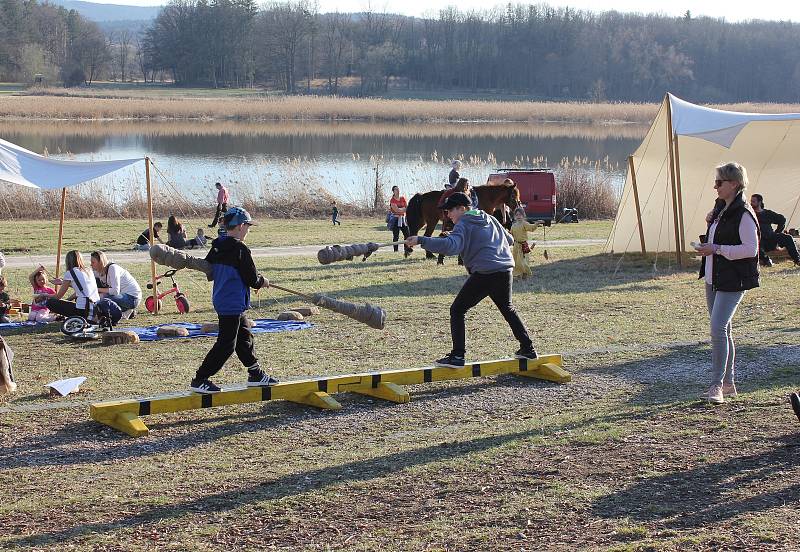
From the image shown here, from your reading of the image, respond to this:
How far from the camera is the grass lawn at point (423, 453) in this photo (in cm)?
636

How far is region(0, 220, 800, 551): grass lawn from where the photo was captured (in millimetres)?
6355

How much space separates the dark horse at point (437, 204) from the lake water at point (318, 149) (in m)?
11.4

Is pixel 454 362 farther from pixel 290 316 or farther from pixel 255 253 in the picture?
pixel 255 253

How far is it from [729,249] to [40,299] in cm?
933

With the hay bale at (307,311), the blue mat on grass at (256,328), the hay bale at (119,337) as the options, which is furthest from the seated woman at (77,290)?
the hay bale at (307,311)

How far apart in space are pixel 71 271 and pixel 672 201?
12.2 metres

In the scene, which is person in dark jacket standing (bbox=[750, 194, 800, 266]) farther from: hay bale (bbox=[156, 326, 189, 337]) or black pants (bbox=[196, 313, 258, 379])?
black pants (bbox=[196, 313, 258, 379])

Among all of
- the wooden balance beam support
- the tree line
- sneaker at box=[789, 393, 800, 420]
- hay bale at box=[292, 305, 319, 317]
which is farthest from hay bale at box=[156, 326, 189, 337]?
the tree line

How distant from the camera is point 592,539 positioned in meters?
6.14

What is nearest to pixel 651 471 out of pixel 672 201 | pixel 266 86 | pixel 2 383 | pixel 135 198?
pixel 2 383

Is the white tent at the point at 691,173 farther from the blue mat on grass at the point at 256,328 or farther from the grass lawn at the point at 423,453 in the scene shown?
the blue mat on grass at the point at 256,328

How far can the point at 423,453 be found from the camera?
800cm

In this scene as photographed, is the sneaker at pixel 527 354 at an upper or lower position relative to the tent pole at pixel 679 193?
lower

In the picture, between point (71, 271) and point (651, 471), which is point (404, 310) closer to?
point (71, 271)
